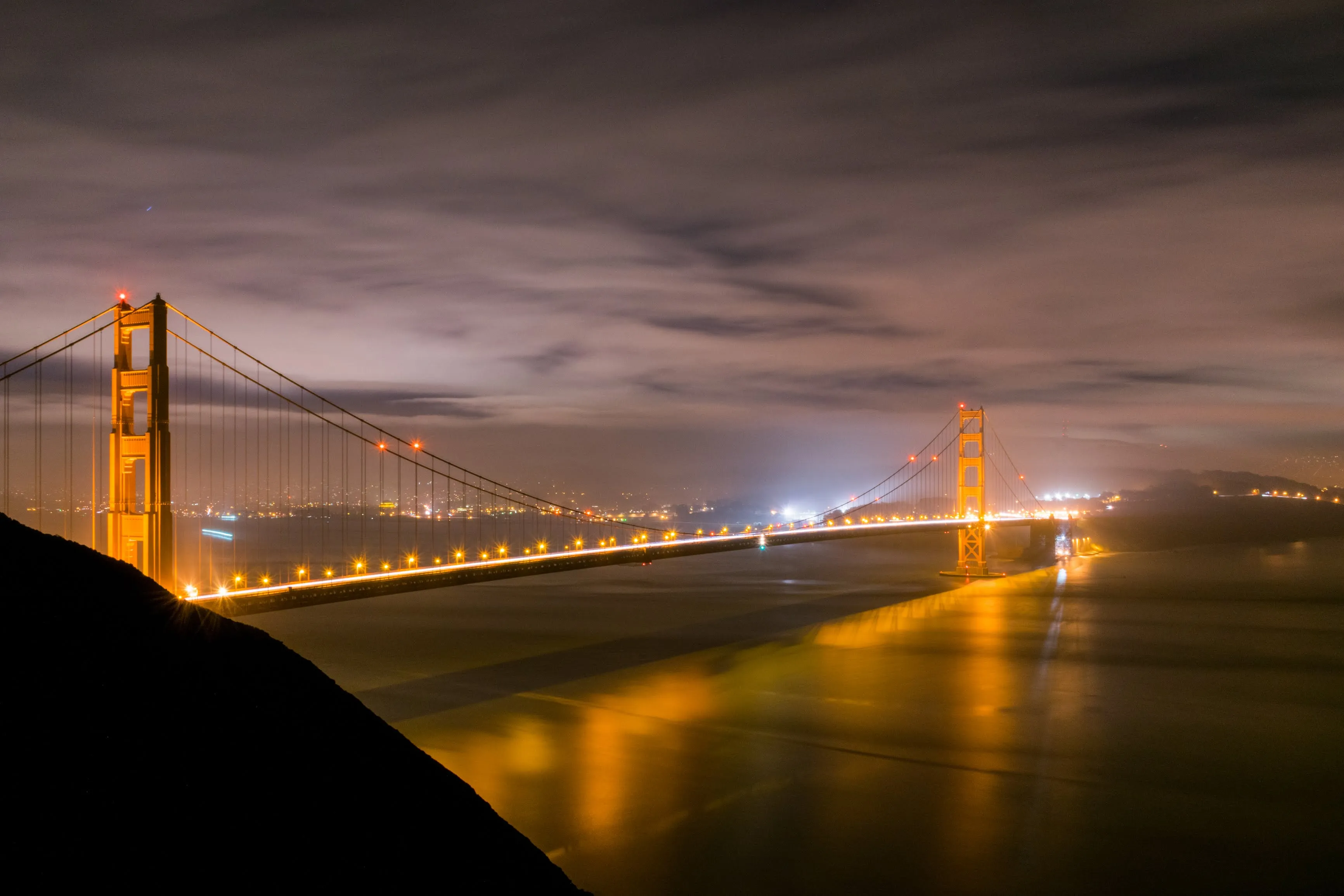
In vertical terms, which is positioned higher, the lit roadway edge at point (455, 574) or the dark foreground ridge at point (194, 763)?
the dark foreground ridge at point (194, 763)

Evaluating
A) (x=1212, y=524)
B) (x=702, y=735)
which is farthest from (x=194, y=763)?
(x=1212, y=524)

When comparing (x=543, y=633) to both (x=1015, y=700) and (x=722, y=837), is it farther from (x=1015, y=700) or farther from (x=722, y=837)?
(x=722, y=837)

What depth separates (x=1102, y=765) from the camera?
48.4 ft

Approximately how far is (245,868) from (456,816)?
1.30m

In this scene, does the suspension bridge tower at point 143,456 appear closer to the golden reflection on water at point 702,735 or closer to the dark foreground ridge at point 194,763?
the golden reflection on water at point 702,735

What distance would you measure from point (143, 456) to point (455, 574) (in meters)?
9.47

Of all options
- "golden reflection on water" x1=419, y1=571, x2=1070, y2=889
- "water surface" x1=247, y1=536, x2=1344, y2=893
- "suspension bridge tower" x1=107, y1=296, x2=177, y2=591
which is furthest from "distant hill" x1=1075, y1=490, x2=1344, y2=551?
"suspension bridge tower" x1=107, y1=296, x2=177, y2=591

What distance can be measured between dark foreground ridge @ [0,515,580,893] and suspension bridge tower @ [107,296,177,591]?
1252 centimetres

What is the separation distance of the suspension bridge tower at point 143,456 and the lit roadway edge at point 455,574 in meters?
1.13

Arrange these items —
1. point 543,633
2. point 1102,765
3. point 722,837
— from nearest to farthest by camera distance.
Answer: point 722,837 → point 1102,765 → point 543,633

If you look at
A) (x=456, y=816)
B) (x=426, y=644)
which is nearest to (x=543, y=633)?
(x=426, y=644)

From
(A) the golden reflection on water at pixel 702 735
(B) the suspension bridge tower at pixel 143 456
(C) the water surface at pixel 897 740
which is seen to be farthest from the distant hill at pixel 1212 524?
(B) the suspension bridge tower at pixel 143 456

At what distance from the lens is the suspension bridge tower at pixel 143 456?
607 inches

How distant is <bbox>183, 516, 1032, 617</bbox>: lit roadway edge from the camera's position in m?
18.8
